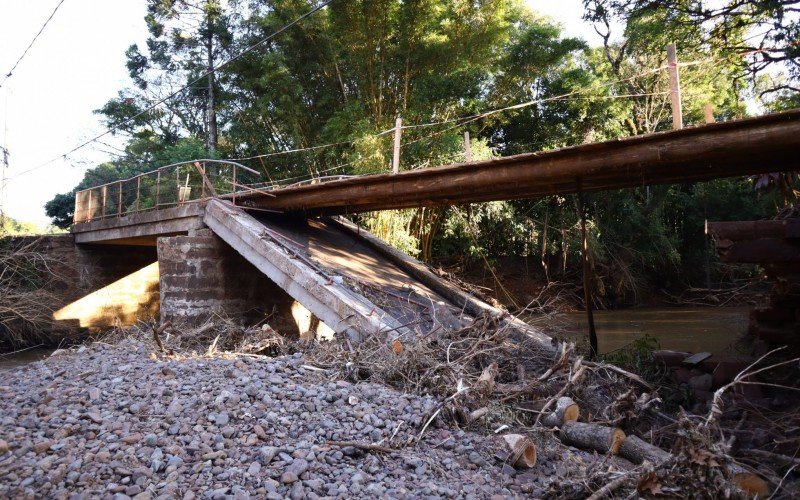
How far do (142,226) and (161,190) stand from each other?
3.53ft

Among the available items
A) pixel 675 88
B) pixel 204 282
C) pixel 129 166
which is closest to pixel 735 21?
pixel 675 88

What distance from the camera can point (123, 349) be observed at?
23.5 ft

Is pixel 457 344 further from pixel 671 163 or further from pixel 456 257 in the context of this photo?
pixel 456 257

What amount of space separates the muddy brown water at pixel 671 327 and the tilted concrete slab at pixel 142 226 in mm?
6686

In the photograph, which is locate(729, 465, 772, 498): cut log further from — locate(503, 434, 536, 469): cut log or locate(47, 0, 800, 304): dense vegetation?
locate(47, 0, 800, 304): dense vegetation

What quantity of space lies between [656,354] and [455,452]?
4019mm

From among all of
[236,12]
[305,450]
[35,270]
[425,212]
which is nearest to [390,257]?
[425,212]

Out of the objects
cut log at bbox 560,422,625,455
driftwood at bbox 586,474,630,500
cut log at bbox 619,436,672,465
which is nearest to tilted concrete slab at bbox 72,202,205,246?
cut log at bbox 560,422,625,455

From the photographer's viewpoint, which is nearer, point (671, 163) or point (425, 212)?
point (671, 163)

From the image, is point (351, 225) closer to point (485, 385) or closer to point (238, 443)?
point (485, 385)

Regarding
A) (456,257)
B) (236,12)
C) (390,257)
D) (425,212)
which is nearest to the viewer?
(390,257)

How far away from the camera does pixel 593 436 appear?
14.1 feet

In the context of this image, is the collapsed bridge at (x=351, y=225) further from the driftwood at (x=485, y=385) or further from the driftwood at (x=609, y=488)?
the driftwood at (x=609, y=488)

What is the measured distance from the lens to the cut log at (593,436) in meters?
4.18
